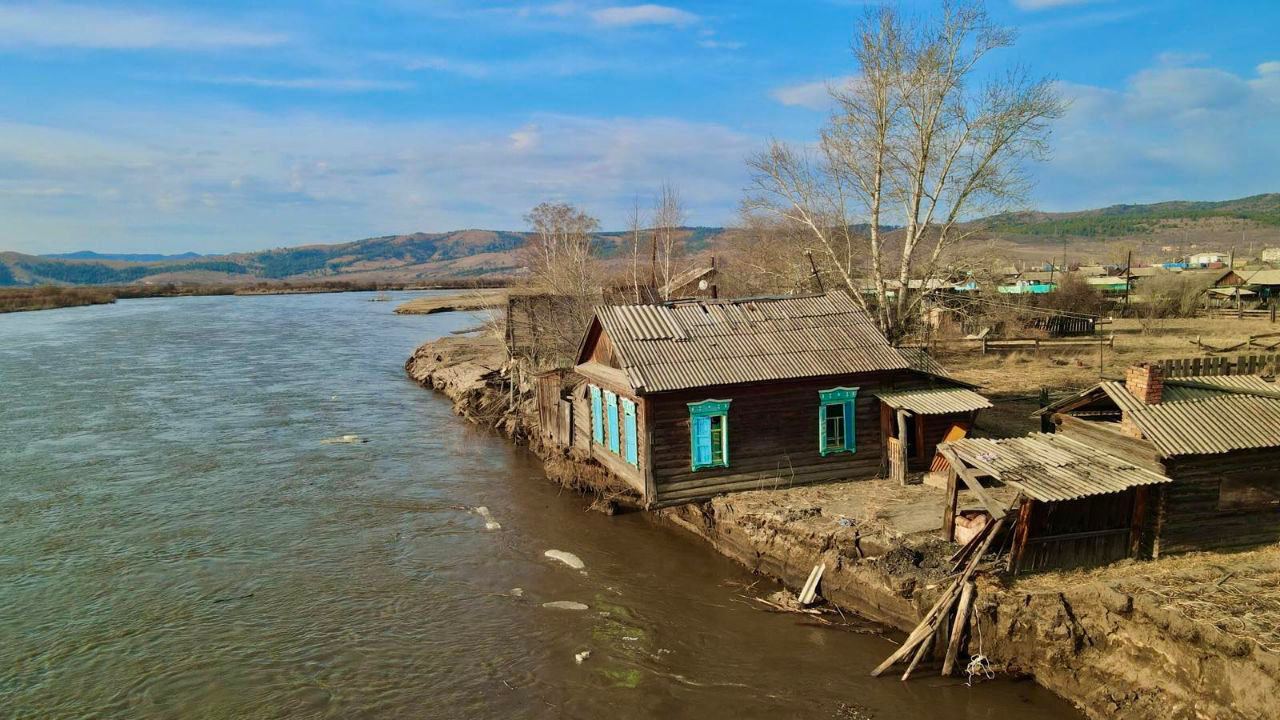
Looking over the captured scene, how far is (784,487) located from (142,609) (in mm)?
12950

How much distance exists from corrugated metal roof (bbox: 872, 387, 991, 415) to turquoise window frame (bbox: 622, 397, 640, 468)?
5.70m

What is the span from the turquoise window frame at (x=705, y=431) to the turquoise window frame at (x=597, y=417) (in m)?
3.85

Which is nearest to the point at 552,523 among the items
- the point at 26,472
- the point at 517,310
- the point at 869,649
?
the point at 869,649

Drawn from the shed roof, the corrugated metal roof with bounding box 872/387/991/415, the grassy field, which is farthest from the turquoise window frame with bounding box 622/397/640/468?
the grassy field

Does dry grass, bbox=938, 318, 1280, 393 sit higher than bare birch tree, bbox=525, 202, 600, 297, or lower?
lower

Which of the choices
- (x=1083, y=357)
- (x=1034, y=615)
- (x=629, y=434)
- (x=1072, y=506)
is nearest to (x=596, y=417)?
(x=629, y=434)

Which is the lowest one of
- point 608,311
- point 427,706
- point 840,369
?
point 427,706

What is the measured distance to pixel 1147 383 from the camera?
12992mm

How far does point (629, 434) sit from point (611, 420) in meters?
1.48

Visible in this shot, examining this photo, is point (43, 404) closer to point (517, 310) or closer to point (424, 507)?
point (517, 310)

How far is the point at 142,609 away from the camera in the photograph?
14492mm

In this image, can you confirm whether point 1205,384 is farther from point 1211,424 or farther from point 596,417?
point 596,417

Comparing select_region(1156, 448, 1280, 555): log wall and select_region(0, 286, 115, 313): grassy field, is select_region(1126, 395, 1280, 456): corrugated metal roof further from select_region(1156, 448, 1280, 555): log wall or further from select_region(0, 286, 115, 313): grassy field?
select_region(0, 286, 115, 313): grassy field

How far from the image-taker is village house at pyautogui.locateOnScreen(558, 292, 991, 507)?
16672 mm
